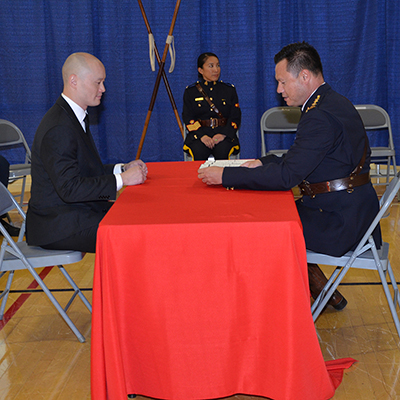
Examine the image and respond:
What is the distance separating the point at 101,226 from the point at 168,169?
3.31 ft

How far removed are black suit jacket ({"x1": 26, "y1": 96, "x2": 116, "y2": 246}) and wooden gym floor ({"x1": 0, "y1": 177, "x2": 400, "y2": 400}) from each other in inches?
21.2

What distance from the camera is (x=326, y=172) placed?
82.0 inches

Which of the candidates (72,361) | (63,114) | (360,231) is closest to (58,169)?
Answer: (63,114)

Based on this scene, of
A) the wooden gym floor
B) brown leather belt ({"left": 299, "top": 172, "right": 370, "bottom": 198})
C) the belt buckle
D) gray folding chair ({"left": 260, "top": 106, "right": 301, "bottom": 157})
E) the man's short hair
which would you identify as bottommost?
the wooden gym floor

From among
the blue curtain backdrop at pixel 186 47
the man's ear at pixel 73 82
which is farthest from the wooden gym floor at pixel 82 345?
the blue curtain backdrop at pixel 186 47

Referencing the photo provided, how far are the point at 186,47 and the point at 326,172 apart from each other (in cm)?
380

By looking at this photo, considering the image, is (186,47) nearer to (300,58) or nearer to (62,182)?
(300,58)

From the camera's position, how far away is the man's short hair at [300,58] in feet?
6.82

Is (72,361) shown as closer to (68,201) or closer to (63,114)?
(68,201)

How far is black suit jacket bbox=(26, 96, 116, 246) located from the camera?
2.07 meters

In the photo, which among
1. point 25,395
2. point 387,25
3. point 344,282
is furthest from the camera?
point 387,25

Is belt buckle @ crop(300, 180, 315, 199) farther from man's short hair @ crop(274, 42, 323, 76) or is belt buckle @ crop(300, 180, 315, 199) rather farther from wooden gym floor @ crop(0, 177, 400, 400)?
wooden gym floor @ crop(0, 177, 400, 400)

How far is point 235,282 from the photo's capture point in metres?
1.60

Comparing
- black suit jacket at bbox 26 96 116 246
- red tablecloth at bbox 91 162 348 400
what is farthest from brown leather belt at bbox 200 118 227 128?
red tablecloth at bbox 91 162 348 400
